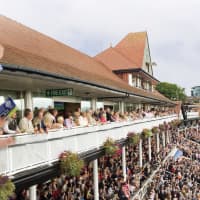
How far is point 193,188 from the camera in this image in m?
23.7

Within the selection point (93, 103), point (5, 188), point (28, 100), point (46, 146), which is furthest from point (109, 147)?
point (93, 103)

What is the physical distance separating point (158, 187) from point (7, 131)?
15379 mm

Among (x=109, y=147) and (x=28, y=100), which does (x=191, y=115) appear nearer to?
(x=28, y=100)

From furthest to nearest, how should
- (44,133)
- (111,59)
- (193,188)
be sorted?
(111,59)
(193,188)
(44,133)

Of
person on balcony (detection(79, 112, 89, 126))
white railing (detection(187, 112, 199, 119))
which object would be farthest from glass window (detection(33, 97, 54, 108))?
white railing (detection(187, 112, 199, 119))

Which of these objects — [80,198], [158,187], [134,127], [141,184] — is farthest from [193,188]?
[80,198]

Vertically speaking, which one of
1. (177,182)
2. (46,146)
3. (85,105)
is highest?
(85,105)

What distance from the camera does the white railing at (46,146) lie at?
7.11 meters

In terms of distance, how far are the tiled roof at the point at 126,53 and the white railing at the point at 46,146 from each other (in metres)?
23.0

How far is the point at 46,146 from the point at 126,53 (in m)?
33.7

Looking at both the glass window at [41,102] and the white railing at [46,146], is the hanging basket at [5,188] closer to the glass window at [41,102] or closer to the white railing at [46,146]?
the white railing at [46,146]

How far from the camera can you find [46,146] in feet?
28.4

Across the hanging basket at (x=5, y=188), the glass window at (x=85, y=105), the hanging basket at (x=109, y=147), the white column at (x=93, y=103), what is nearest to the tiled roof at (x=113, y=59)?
the white column at (x=93, y=103)

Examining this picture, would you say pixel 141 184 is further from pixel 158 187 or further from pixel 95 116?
pixel 95 116
